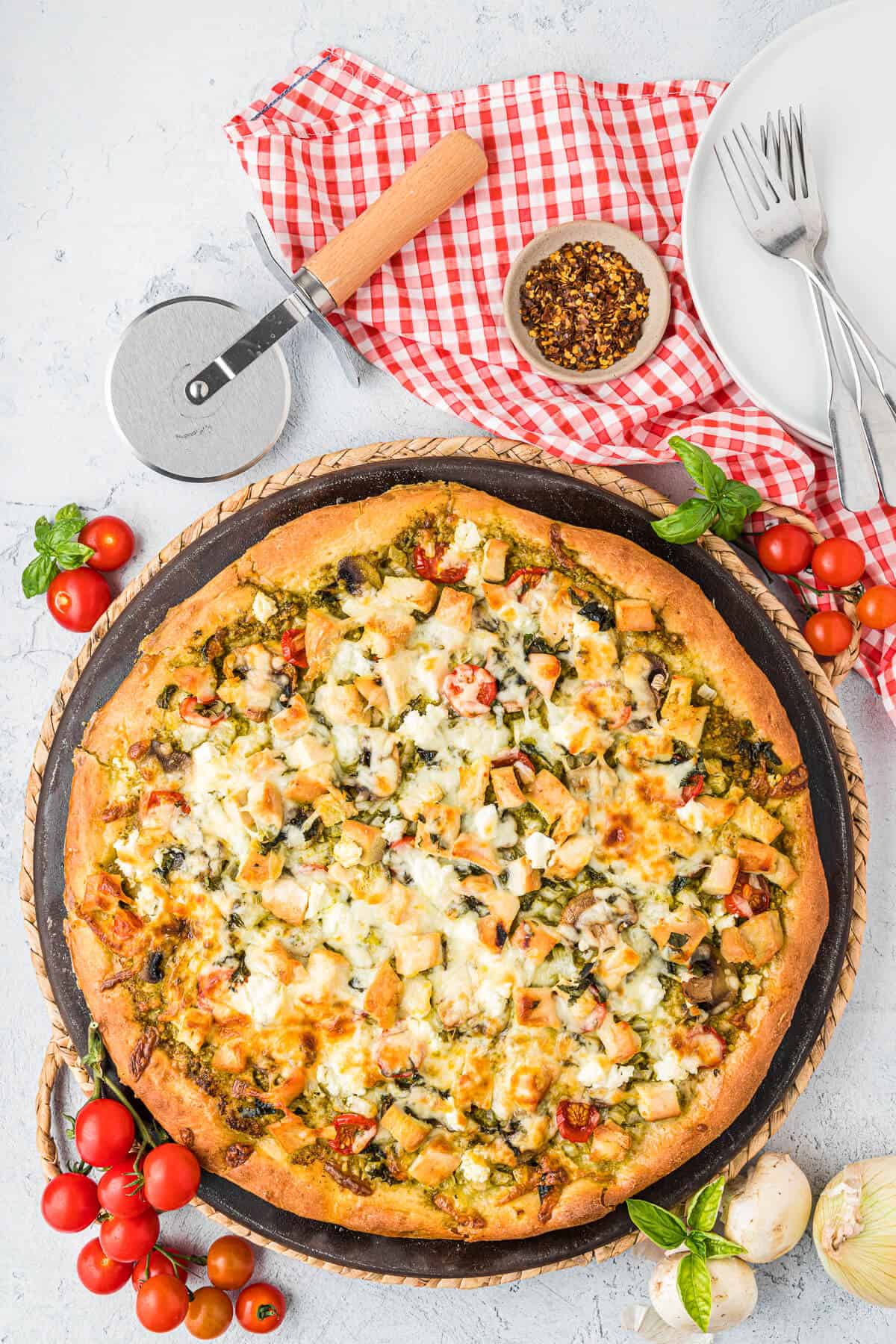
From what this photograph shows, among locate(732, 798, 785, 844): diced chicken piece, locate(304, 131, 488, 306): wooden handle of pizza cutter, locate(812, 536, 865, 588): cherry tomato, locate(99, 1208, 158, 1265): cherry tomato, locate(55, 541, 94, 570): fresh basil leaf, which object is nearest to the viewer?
locate(732, 798, 785, 844): diced chicken piece

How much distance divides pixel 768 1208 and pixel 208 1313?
6.97 feet

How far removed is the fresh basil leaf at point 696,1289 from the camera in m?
3.71

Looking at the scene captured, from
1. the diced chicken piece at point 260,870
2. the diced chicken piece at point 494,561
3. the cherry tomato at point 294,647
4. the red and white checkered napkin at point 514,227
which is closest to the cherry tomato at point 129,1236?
the diced chicken piece at point 260,870

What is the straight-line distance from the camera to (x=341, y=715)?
11.7 feet

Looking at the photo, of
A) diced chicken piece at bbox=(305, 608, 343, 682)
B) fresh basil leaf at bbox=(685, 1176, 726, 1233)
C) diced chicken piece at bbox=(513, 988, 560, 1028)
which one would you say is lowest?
fresh basil leaf at bbox=(685, 1176, 726, 1233)

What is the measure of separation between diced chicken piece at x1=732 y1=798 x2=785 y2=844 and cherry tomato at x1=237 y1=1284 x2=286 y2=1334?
8.30 feet

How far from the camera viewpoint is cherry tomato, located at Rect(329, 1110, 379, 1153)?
3527mm

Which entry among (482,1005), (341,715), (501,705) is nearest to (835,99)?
(501,705)

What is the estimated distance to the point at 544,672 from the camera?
3.52 m

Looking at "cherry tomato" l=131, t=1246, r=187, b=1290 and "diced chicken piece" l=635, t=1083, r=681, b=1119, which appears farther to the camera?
"cherry tomato" l=131, t=1246, r=187, b=1290

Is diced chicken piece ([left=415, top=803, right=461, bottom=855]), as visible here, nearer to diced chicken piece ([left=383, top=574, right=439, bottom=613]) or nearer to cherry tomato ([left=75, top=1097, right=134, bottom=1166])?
diced chicken piece ([left=383, top=574, right=439, bottom=613])

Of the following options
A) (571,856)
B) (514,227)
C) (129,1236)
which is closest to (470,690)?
(571,856)

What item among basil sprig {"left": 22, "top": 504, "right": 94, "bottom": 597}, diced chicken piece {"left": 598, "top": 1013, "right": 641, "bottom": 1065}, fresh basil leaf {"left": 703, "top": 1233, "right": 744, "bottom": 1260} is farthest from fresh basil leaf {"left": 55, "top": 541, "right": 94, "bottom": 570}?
fresh basil leaf {"left": 703, "top": 1233, "right": 744, "bottom": 1260}

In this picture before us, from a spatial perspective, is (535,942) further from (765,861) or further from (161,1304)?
(161,1304)
